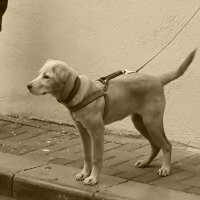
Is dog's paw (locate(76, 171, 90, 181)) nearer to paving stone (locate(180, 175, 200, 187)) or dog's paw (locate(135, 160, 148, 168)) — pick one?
dog's paw (locate(135, 160, 148, 168))

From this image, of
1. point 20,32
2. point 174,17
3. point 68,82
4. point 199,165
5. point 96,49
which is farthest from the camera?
point 20,32

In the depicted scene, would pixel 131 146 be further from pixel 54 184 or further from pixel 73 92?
pixel 73 92

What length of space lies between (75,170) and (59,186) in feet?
1.29

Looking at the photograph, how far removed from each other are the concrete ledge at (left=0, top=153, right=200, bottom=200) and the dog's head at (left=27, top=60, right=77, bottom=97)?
0.79m

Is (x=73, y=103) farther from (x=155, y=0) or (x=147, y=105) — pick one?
(x=155, y=0)

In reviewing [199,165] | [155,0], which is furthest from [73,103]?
[155,0]

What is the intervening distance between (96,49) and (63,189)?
83.3 inches

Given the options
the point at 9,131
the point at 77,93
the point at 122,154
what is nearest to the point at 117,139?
the point at 122,154

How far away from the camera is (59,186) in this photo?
5.20 m

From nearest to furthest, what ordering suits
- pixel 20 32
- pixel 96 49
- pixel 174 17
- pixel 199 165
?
pixel 199 165
pixel 174 17
pixel 96 49
pixel 20 32

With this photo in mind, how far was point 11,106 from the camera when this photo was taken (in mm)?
7645

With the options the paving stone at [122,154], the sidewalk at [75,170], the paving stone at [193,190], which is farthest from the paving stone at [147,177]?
the paving stone at [122,154]

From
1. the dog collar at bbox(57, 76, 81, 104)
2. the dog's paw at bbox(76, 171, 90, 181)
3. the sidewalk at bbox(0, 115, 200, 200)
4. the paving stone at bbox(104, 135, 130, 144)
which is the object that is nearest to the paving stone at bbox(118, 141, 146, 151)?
the sidewalk at bbox(0, 115, 200, 200)

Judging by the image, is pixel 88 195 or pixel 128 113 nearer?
pixel 88 195
